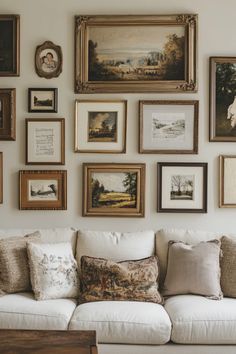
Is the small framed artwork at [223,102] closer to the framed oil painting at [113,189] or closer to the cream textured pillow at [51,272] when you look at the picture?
the framed oil painting at [113,189]

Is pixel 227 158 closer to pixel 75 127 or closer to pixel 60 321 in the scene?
pixel 75 127

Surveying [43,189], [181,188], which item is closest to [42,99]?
[43,189]

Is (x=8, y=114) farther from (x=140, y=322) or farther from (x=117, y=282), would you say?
(x=140, y=322)

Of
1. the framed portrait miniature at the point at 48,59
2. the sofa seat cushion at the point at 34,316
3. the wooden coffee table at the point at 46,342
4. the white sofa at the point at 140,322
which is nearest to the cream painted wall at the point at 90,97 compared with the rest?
the framed portrait miniature at the point at 48,59

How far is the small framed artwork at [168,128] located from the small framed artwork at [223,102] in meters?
0.14

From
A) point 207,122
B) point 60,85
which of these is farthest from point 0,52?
point 207,122

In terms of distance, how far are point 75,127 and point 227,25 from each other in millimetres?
1434

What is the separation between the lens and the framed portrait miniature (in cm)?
414

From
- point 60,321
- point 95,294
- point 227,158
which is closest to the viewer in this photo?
point 60,321

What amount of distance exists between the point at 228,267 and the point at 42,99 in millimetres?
1906

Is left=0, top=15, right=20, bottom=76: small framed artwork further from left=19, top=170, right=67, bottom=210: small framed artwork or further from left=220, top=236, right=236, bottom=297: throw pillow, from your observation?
left=220, top=236, right=236, bottom=297: throw pillow

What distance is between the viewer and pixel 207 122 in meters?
4.13

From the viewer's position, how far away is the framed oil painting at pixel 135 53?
13.4 feet

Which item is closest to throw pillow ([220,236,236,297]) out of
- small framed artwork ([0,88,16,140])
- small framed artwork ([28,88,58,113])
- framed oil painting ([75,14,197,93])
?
framed oil painting ([75,14,197,93])
